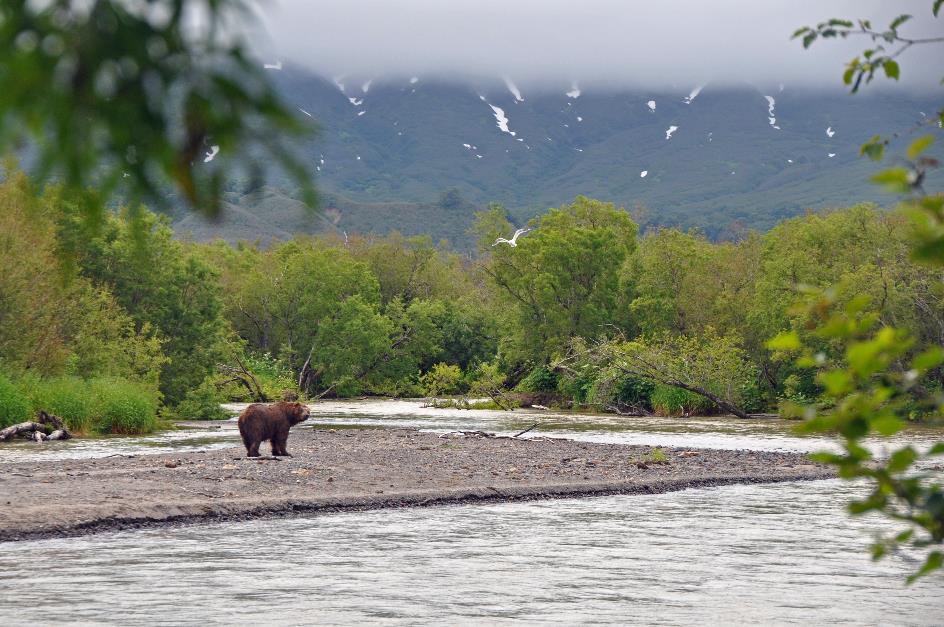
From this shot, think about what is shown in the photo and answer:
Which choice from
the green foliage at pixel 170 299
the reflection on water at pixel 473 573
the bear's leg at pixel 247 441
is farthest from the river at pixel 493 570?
the green foliage at pixel 170 299

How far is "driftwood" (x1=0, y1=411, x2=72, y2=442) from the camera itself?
102 ft

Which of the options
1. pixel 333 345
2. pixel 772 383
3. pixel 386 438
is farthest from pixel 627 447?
pixel 333 345

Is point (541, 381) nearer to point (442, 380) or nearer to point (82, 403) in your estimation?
point (442, 380)

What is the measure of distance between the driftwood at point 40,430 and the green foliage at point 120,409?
2294mm

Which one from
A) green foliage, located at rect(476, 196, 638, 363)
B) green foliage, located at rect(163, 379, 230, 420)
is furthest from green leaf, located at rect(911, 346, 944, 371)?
green foliage, located at rect(476, 196, 638, 363)

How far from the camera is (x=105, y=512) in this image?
56.1ft

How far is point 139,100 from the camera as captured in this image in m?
2.94

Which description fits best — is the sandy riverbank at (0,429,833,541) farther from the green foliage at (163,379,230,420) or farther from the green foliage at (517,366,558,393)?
the green foliage at (517,366,558,393)

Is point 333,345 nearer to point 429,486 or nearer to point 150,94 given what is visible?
point 429,486

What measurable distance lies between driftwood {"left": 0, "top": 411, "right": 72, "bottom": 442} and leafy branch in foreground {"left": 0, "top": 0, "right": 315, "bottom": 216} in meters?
30.1

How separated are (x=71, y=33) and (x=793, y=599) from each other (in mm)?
11365

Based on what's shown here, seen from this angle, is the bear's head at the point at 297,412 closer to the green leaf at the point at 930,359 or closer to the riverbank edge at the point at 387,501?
the riverbank edge at the point at 387,501

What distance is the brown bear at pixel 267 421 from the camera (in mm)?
24555

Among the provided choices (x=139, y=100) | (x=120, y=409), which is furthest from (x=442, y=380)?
(x=139, y=100)
